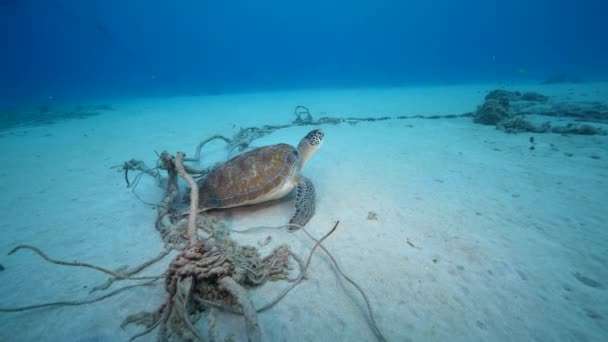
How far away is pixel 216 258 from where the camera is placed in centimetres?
196

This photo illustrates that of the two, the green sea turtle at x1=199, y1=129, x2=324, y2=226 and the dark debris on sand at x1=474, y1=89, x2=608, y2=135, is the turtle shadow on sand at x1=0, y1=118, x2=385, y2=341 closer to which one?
the green sea turtle at x1=199, y1=129, x2=324, y2=226

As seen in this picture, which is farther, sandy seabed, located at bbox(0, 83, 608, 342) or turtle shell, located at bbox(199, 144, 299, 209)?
turtle shell, located at bbox(199, 144, 299, 209)

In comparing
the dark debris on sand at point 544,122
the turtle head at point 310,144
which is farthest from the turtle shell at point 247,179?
the dark debris on sand at point 544,122

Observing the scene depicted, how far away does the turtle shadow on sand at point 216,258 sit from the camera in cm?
187

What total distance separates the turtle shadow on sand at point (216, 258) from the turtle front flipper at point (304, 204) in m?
0.02

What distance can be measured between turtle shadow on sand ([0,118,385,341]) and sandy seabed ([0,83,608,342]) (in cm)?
14

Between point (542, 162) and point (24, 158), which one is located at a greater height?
point (24, 158)

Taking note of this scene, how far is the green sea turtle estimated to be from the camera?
3.56 metres

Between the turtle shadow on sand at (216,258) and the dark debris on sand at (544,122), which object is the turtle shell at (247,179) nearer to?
the turtle shadow on sand at (216,258)

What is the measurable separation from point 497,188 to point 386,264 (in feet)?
10.5

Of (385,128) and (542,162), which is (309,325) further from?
(385,128)

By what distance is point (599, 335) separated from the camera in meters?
1.91

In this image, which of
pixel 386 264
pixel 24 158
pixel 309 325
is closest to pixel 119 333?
pixel 309 325

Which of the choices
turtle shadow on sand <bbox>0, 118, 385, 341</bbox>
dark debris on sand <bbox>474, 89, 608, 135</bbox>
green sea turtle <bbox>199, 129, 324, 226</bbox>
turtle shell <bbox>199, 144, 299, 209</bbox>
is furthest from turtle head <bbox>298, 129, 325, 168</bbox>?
dark debris on sand <bbox>474, 89, 608, 135</bbox>
